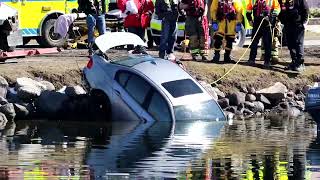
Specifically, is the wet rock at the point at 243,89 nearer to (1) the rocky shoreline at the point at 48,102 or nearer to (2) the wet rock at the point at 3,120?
(1) the rocky shoreline at the point at 48,102

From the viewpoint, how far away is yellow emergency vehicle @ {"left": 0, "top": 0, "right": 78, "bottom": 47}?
2862cm

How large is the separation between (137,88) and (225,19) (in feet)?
14.4

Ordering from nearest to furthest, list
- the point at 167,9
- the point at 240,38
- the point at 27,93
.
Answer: the point at 27,93 → the point at 167,9 → the point at 240,38

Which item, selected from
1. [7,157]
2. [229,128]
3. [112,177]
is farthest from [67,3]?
[112,177]

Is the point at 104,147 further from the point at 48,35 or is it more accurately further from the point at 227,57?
the point at 48,35

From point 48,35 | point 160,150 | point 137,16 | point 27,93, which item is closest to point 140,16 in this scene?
point 137,16

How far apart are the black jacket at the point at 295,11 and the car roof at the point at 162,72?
369 cm

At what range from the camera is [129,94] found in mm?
20641

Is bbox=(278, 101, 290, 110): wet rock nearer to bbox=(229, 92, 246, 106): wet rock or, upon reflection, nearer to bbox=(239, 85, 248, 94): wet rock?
bbox=(239, 85, 248, 94): wet rock

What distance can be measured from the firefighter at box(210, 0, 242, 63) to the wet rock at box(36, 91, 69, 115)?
4.32 metres

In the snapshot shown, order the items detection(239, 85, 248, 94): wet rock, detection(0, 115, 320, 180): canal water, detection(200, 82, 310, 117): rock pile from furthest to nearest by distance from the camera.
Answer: detection(239, 85, 248, 94): wet rock < detection(200, 82, 310, 117): rock pile < detection(0, 115, 320, 180): canal water

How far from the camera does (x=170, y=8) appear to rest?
77.3 feet

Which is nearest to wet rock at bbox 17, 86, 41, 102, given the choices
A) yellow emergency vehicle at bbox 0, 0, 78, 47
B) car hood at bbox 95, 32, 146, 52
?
car hood at bbox 95, 32, 146, 52

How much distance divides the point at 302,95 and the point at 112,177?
36.6 feet
